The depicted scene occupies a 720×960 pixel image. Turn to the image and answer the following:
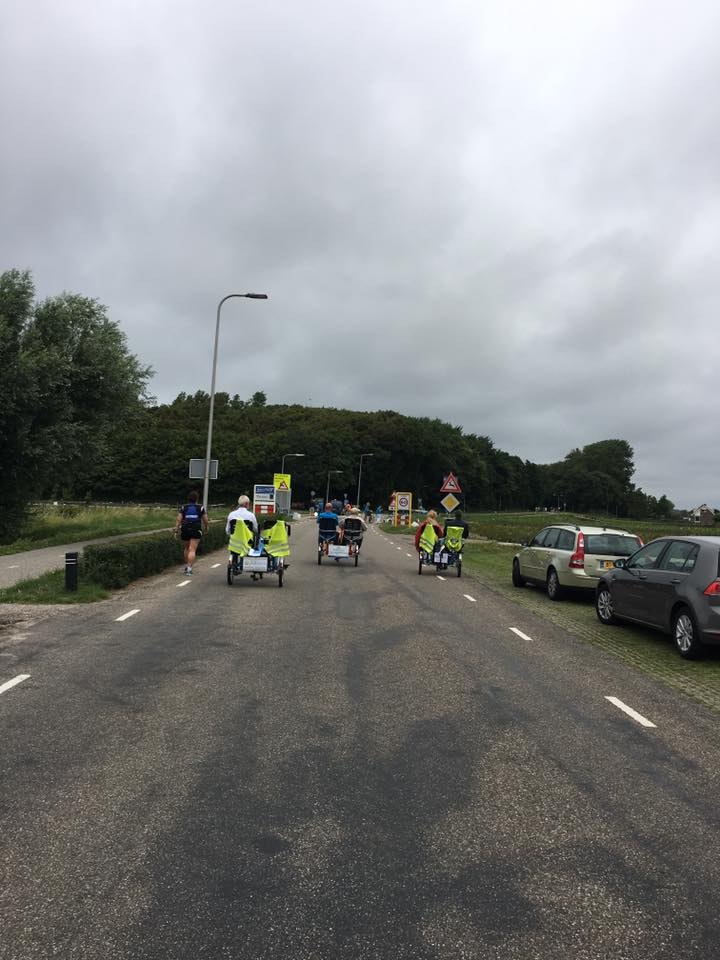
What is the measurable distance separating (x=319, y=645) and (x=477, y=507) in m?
143

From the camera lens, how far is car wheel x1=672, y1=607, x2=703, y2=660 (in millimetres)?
9562

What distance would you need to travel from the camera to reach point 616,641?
1107 centimetres

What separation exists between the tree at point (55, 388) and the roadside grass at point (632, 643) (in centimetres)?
1907

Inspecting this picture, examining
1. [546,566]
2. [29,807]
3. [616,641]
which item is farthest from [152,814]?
[546,566]

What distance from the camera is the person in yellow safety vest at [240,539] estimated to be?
15.9 metres

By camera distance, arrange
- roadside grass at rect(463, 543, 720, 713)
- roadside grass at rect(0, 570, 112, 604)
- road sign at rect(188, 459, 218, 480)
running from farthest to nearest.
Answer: road sign at rect(188, 459, 218, 480) < roadside grass at rect(0, 570, 112, 604) < roadside grass at rect(463, 543, 720, 713)

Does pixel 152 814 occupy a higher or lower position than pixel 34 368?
lower

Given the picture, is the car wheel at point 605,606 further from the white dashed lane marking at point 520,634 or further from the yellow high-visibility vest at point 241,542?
the yellow high-visibility vest at point 241,542

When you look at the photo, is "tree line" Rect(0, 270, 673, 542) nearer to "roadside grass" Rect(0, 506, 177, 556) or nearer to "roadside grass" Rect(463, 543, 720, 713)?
"roadside grass" Rect(0, 506, 177, 556)

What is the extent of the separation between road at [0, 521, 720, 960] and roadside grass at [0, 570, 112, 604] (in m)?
4.47

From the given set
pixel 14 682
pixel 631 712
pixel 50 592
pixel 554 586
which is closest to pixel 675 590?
pixel 631 712

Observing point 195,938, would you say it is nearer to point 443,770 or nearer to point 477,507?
point 443,770

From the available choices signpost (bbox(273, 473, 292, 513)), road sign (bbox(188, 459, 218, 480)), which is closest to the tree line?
road sign (bbox(188, 459, 218, 480))

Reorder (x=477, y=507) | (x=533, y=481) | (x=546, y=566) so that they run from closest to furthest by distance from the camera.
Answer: (x=546, y=566) → (x=477, y=507) → (x=533, y=481)
